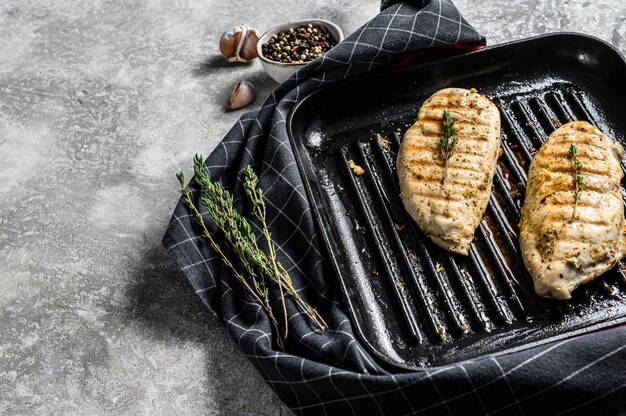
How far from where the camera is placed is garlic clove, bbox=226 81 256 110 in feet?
13.6

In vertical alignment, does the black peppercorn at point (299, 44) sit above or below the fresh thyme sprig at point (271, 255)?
above

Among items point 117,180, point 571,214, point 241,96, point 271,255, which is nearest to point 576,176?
point 571,214

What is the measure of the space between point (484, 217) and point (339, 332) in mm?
930

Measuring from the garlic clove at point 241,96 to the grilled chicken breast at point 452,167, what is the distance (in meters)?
1.17

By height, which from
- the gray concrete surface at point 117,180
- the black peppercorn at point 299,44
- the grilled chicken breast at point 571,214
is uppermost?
the black peppercorn at point 299,44

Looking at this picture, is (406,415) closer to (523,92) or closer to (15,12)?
(523,92)

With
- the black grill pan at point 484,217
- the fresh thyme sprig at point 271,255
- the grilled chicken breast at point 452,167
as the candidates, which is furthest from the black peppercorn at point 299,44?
the fresh thyme sprig at point 271,255

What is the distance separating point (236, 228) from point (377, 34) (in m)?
1.36

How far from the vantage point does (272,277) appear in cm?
301

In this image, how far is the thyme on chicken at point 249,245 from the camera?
3010 millimetres

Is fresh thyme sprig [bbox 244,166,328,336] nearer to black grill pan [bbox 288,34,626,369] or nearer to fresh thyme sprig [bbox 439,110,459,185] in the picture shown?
black grill pan [bbox 288,34,626,369]

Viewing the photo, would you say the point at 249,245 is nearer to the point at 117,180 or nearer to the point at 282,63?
the point at 117,180

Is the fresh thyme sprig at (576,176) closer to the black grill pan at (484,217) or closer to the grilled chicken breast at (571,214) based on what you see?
the grilled chicken breast at (571,214)

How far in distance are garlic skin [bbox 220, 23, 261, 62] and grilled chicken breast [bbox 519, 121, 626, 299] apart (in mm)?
1950
